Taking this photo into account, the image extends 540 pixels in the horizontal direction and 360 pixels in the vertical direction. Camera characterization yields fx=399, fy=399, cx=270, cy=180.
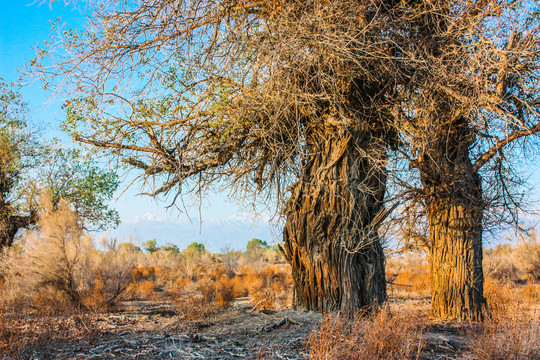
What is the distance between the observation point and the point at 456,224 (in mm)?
7367

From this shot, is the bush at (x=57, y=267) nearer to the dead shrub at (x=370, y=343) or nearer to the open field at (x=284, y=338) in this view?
the open field at (x=284, y=338)

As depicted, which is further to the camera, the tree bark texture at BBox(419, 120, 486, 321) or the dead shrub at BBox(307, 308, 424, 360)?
the tree bark texture at BBox(419, 120, 486, 321)

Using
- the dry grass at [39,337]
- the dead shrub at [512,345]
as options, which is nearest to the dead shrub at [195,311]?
the dry grass at [39,337]

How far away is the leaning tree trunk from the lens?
6820mm

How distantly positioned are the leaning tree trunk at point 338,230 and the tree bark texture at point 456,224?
3.51ft

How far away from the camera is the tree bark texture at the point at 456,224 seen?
7.23m

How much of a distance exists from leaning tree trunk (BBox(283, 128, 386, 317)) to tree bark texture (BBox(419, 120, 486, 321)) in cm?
107

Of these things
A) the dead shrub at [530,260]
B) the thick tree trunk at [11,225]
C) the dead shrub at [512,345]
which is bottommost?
the dead shrub at [512,345]

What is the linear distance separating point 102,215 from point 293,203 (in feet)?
35.1

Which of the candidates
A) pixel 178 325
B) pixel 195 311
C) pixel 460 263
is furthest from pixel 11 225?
pixel 460 263

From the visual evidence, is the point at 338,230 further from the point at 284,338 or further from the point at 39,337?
the point at 39,337

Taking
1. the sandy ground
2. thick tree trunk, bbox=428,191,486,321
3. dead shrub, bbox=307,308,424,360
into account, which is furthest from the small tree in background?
dead shrub, bbox=307,308,424,360

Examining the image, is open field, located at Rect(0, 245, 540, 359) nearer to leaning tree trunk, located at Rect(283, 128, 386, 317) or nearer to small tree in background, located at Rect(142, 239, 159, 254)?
leaning tree trunk, located at Rect(283, 128, 386, 317)

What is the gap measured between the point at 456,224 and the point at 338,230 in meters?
2.32
